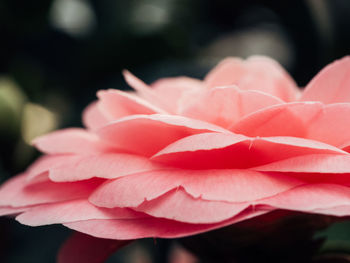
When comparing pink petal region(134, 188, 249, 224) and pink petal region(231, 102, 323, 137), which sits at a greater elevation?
pink petal region(231, 102, 323, 137)

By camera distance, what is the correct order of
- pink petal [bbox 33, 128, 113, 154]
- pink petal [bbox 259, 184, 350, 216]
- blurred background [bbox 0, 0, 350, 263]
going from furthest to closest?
blurred background [bbox 0, 0, 350, 263]
pink petal [bbox 33, 128, 113, 154]
pink petal [bbox 259, 184, 350, 216]

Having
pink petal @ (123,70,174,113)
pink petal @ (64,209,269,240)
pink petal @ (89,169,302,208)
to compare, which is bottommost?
pink petal @ (64,209,269,240)

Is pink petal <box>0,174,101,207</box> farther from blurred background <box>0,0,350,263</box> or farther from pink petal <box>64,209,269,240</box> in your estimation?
blurred background <box>0,0,350,263</box>

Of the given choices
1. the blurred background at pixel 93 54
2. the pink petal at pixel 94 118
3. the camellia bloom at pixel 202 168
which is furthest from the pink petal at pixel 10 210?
the blurred background at pixel 93 54

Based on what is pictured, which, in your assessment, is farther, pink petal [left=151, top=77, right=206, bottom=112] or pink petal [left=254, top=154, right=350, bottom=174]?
pink petal [left=151, top=77, right=206, bottom=112]

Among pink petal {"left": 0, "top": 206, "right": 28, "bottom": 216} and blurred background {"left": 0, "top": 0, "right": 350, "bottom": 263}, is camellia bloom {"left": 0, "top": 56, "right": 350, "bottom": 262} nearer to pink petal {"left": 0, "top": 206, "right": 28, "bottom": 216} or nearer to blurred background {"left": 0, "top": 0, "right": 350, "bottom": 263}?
pink petal {"left": 0, "top": 206, "right": 28, "bottom": 216}

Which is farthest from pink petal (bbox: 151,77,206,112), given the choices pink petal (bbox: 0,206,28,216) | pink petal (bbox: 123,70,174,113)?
pink petal (bbox: 0,206,28,216)

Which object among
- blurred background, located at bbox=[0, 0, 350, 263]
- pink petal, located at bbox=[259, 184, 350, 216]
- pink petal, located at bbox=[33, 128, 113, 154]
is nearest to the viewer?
pink petal, located at bbox=[259, 184, 350, 216]

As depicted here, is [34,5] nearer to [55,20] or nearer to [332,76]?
[55,20]
